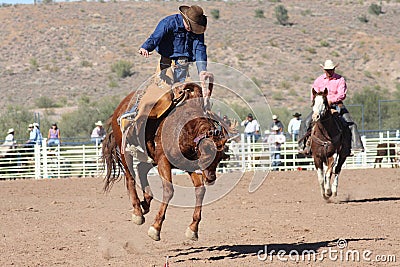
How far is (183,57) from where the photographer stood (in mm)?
8438

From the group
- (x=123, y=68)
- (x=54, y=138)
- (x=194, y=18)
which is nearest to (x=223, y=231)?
(x=194, y=18)

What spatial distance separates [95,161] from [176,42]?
16995 mm

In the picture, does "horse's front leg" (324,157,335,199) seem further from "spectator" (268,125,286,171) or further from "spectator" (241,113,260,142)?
"spectator" (241,113,260,142)

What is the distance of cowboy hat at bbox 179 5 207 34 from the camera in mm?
8234

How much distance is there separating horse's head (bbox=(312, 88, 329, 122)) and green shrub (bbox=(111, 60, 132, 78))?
4433 centimetres

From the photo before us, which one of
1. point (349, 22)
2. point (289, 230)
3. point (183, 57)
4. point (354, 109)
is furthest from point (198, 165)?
point (349, 22)

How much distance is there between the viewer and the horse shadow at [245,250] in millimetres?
7520

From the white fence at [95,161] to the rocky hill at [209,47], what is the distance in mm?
25972

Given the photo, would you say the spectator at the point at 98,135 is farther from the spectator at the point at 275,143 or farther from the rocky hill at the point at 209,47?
the rocky hill at the point at 209,47

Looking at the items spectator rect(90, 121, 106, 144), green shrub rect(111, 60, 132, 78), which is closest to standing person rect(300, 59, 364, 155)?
spectator rect(90, 121, 106, 144)

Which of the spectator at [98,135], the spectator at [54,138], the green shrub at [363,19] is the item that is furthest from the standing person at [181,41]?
the green shrub at [363,19]

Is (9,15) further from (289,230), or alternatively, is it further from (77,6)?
(289,230)

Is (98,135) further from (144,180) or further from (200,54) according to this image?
(200,54)

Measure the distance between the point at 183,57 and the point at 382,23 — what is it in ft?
205
